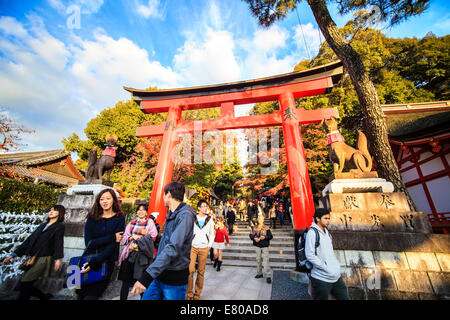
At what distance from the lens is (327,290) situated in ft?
6.53

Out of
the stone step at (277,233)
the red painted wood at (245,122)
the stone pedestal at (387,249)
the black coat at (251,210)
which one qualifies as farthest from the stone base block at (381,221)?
the black coat at (251,210)

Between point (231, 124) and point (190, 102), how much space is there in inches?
78.9

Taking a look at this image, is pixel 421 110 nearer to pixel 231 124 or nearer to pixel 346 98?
pixel 346 98

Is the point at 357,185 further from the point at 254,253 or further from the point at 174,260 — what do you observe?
the point at 254,253

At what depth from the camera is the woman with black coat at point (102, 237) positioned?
1776 millimetres

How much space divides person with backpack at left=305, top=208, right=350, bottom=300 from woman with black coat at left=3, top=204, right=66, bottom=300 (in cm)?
316

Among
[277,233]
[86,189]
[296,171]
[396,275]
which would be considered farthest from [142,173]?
[396,275]

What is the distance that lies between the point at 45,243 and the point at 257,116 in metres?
6.16

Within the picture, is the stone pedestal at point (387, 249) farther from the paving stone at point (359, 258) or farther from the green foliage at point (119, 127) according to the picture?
the green foliage at point (119, 127)

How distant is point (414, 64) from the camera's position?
11328mm

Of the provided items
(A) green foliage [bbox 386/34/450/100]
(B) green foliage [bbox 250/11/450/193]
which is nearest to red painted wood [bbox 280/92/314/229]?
(B) green foliage [bbox 250/11/450/193]

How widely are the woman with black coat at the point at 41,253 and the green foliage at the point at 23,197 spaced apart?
2.17 meters

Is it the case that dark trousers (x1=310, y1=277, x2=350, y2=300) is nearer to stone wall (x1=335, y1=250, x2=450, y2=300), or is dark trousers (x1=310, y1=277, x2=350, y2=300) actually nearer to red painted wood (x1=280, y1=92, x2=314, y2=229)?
stone wall (x1=335, y1=250, x2=450, y2=300)
